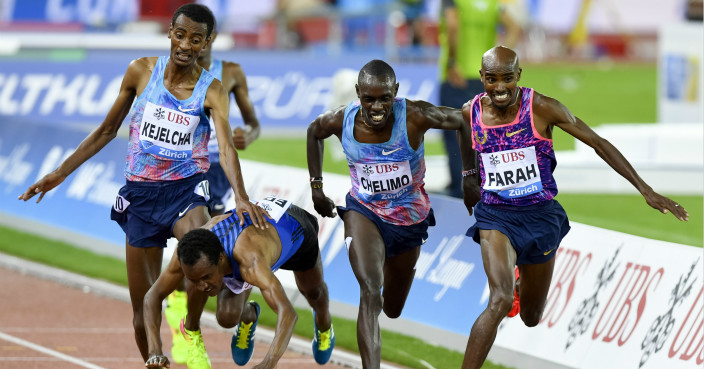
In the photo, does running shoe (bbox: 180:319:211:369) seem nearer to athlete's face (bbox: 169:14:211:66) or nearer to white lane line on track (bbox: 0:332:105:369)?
white lane line on track (bbox: 0:332:105:369)

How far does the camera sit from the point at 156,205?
8.66m

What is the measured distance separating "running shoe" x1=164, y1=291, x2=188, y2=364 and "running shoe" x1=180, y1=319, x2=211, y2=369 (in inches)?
22.8

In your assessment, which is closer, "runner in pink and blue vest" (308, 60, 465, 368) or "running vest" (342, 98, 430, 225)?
"runner in pink and blue vest" (308, 60, 465, 368)

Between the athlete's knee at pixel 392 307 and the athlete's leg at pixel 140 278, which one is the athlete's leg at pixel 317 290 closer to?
the athlete's knee at pixel 392 307

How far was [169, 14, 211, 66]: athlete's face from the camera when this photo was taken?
326 inches

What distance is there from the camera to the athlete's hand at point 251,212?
7.93 meters

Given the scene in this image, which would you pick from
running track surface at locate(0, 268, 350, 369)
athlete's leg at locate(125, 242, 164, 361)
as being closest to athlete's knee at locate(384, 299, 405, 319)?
running track surface at locate(0, 268, 350, 369)

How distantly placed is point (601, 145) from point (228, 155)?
2.32m

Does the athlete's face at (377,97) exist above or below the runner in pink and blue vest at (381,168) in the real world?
above

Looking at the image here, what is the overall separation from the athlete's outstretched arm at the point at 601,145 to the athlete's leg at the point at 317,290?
193 cm

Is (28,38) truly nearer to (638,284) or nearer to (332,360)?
(332,360)

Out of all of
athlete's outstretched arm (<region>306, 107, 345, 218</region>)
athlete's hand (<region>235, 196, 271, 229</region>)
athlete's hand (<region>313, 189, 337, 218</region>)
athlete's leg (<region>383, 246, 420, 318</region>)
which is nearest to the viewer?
athlete's hand (<region>235, 196, 271, 229</region>)

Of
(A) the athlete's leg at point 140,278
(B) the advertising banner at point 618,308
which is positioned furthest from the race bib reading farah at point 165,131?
(B) the advertising banner at point 618,308

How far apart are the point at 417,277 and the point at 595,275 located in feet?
6.06
